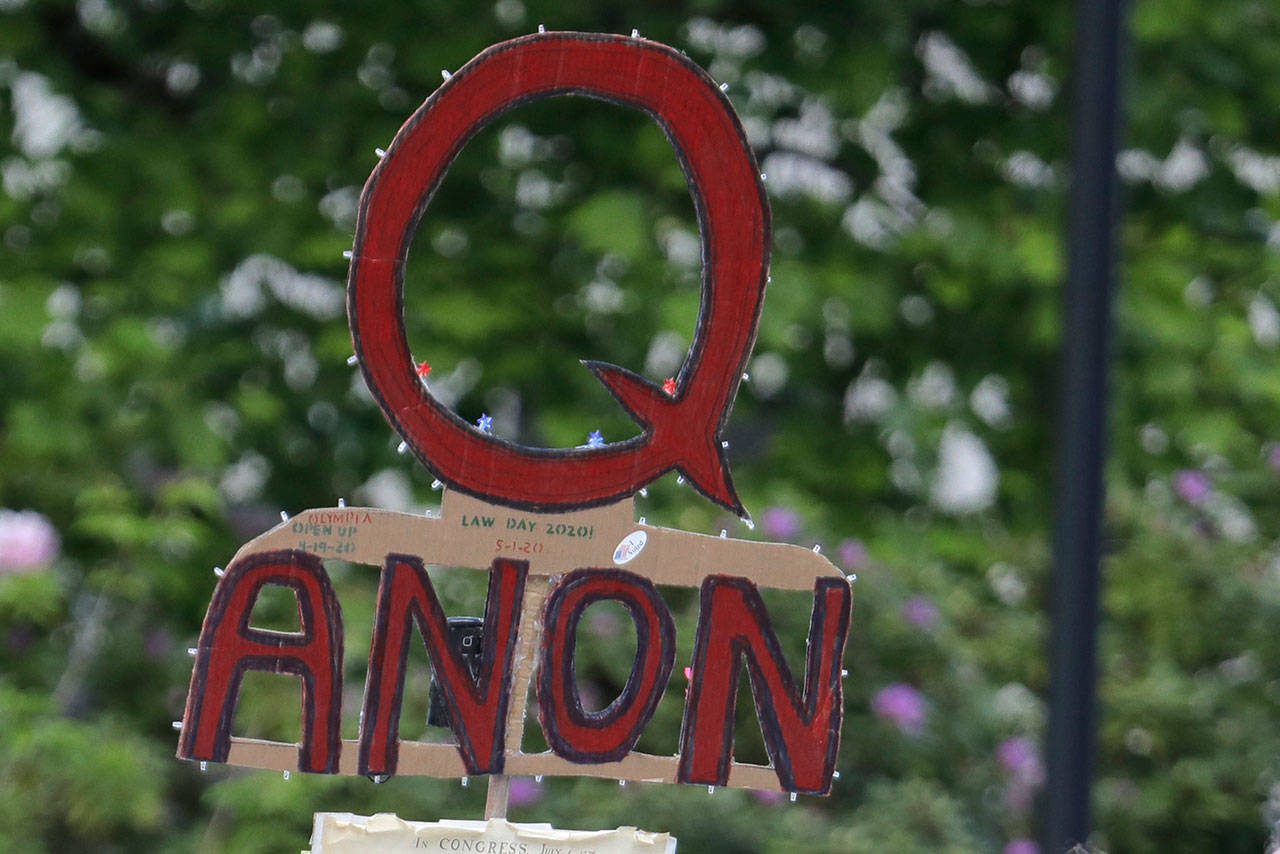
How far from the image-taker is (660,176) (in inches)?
116

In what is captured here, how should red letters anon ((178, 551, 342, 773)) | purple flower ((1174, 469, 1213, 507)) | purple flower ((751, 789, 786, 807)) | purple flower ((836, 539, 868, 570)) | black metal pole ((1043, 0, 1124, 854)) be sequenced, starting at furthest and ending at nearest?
purple flower ((1174, 469, 1213, 507)) → purple flower ((836, 539, 868, 570)) → purple flower ((751, 789, 786, 807)) → black metal pole ((1043, 0, 1124, 854)) → red letters anon ((178, 551, 342, 773))

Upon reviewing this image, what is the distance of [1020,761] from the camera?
2.93 meters

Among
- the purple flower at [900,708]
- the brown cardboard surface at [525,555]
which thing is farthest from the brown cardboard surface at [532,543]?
the purple flower at [900,708]

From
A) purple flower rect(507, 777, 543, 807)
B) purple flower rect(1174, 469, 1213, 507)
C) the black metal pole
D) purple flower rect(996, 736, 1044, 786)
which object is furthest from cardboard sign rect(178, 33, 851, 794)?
purple flower rect(1174, 469, 1213, 507)

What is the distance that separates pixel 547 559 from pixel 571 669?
0.35ft

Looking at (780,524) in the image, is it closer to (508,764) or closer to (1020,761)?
(1020,761)

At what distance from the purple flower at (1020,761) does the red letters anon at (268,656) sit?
190 centimetres

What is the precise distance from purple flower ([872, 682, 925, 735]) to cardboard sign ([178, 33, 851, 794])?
1329 millimetres

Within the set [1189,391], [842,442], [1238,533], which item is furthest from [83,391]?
[1238,533]

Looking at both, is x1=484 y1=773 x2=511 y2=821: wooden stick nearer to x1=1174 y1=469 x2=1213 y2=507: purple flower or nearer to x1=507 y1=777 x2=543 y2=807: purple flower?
x1=507 y1=777 x2=543 y2=807: purple flower

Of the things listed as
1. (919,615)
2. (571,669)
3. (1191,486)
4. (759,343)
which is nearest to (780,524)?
(919,615)

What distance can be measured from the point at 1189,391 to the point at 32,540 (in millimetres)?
2338

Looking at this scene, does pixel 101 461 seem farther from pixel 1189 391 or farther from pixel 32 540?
pixel 1189 391

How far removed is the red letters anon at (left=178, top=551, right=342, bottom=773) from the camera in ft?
4.49
